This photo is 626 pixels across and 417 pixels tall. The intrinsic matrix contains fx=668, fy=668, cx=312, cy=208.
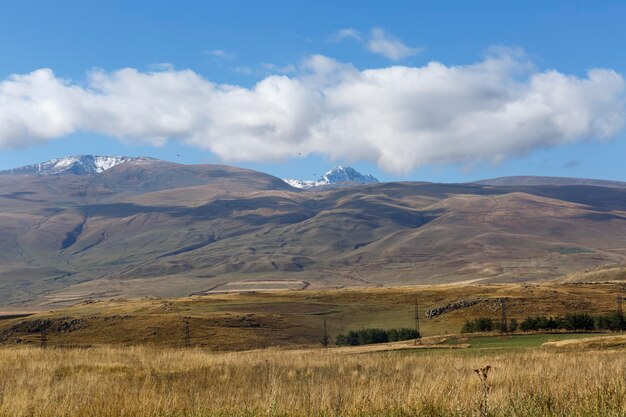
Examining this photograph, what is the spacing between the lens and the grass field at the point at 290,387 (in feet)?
35.7

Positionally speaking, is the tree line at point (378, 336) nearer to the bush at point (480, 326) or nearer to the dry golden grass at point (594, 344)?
the bush at point (480, 326)

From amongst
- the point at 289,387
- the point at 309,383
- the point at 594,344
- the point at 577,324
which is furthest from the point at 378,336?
the point at 289,387

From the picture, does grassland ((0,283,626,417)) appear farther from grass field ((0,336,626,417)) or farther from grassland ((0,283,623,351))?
grassland ((0,283,623,351))

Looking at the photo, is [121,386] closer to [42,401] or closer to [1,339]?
[42,401]

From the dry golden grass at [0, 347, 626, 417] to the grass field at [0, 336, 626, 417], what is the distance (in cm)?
3

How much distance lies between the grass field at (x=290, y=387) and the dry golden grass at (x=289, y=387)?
3 centimetres

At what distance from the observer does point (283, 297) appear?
13075 cm

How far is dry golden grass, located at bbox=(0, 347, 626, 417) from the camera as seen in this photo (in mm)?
10906

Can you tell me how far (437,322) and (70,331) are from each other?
44909 millimetres

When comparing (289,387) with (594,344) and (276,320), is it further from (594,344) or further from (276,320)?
(276,320)

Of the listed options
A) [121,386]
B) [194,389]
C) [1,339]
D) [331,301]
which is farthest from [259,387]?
[331,301]

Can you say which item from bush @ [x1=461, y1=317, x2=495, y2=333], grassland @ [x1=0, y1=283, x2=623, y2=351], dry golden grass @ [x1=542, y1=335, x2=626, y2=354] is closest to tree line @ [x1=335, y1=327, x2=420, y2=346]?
bush @ [x1=461, y1=317, x2=495, y2=333]

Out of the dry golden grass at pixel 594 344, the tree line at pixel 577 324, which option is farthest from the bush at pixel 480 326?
the dry golden grass at pixel 594 344

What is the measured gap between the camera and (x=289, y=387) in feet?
52.4
